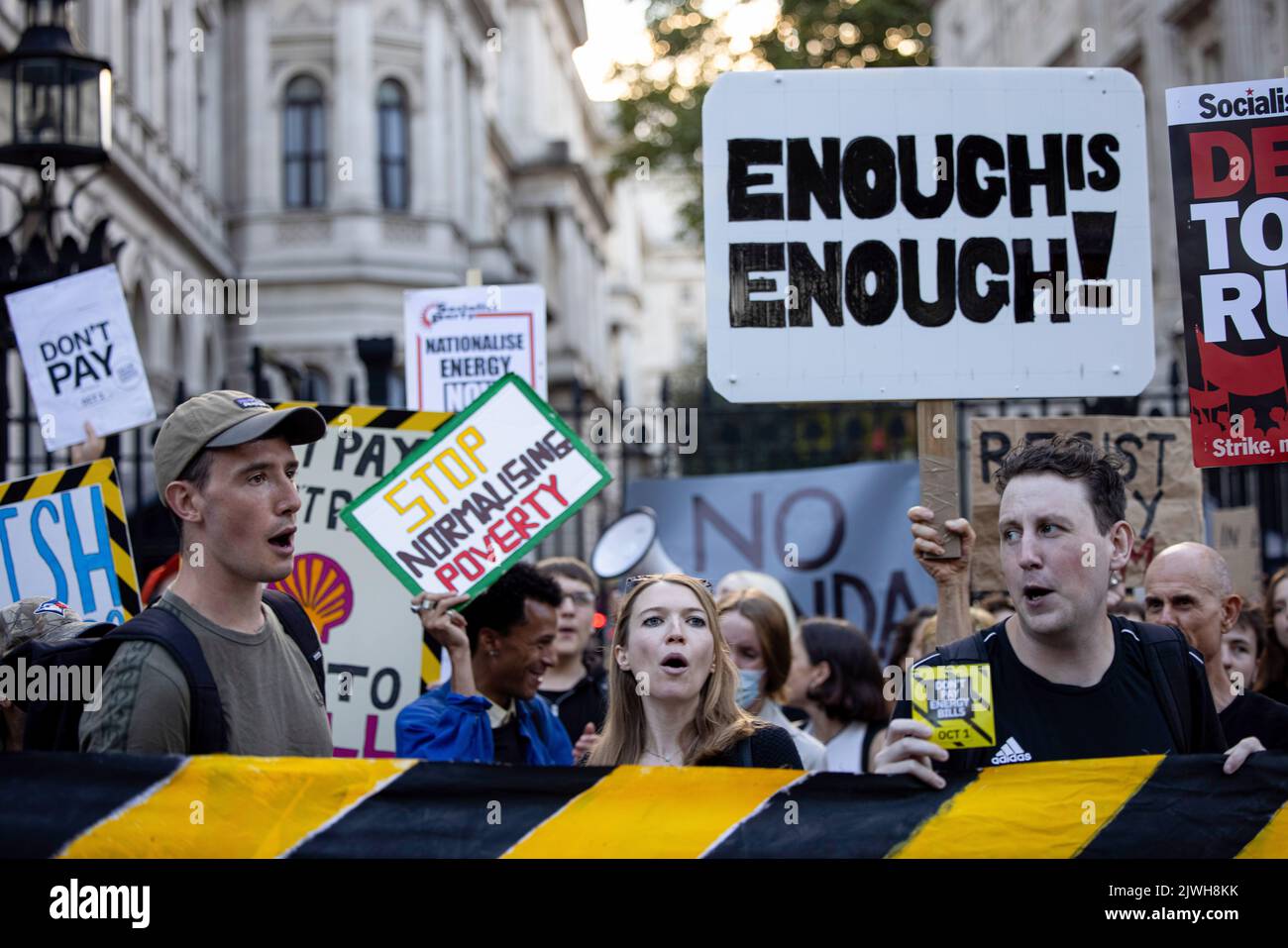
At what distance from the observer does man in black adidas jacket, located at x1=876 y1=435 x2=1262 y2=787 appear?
11.8 ft

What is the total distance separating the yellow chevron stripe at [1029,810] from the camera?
134 inches

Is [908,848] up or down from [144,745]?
down

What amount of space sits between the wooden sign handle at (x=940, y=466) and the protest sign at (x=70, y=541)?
8.45 feet

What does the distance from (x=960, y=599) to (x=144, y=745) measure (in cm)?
191

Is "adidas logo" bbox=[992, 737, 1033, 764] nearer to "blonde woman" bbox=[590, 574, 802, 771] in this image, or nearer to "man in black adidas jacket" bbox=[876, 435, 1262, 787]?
"man in black adidas jacket" bbox=[876, 435, 1262, 787]

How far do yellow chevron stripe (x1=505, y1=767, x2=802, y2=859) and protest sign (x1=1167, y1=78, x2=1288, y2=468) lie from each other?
2.27 m

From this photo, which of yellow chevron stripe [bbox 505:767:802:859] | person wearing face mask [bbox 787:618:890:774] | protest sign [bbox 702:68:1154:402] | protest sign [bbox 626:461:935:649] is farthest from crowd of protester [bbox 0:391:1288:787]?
protest sign [bbox 626:461:935:649]

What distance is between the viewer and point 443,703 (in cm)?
506

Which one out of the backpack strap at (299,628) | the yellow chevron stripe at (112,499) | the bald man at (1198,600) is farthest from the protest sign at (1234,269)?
the yellow chevron stripe at (112,499)

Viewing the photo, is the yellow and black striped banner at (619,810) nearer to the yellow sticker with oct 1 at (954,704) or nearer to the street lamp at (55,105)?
the yellow sticker with oct 1 at (954,704)
